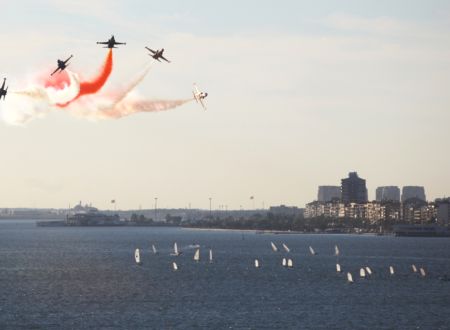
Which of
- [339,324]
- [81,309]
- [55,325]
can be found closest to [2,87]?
[55,325]

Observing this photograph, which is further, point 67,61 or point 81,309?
point 81,309

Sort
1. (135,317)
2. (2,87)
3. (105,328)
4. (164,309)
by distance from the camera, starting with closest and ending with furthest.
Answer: (2,87)
(105,328)
(135,317)
(164,309)

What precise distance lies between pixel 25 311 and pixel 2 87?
183 ft

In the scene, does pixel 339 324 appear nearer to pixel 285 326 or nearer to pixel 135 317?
pixel 285 326

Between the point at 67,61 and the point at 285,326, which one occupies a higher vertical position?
the point at 67,61

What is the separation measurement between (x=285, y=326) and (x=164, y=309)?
31633mm

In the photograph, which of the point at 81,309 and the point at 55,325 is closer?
the point at 55,325

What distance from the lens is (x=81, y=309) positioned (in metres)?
193

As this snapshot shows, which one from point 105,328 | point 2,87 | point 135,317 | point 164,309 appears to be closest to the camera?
point 2,87

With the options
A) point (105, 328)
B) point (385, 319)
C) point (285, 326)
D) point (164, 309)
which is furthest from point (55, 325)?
point (385, 319)

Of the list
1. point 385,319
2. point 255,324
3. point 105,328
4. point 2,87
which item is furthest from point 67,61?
point 385,319

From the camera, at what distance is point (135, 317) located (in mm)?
181875

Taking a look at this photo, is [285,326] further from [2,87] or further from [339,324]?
Answer: [2,87]

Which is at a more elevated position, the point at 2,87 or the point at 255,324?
the point at 2,87
